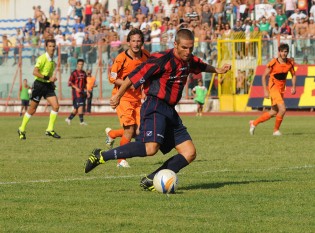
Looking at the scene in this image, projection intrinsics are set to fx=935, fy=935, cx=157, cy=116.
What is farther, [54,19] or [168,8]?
[54,19]

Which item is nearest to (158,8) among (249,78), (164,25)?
(164,25)

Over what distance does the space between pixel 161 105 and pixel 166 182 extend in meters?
1.03

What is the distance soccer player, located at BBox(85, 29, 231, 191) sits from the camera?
37.1 ft

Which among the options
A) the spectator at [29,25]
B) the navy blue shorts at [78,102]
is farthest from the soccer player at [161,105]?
the spectator at [29,25]

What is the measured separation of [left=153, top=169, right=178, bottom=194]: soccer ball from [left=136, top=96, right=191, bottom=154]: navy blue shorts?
0.45m

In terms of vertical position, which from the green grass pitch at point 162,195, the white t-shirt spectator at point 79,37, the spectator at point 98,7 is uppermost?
the spectator at point 98,7

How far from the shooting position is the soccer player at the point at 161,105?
11297 millimetres

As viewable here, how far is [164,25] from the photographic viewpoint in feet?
137

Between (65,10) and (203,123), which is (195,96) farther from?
(65,10)

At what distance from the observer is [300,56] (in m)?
37.9

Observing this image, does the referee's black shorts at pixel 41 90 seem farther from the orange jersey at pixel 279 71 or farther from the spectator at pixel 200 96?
the spectator at pixel 200 96

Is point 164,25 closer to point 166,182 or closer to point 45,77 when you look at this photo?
point 45,77

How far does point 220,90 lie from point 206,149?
68.7 ft

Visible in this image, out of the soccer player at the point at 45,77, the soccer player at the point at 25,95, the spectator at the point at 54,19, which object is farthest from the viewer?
the spectator at the point at 54,19
